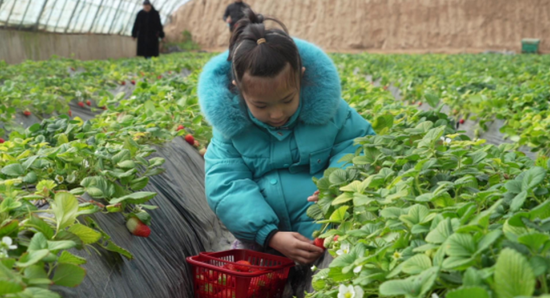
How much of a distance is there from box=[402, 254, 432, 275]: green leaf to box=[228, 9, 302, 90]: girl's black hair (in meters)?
1.40

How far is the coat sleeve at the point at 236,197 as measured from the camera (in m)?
2.74

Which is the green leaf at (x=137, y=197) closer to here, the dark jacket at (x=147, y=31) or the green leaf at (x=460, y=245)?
the green leaf at (x=460, y=245)

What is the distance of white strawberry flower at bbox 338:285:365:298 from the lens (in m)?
1.42

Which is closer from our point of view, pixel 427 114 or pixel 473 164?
pixel 473 164

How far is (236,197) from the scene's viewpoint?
2.79 meters

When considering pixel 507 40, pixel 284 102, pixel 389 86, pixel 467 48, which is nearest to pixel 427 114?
pixel 284 102

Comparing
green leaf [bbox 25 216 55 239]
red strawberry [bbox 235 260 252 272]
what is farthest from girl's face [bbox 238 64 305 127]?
green leaf [bbox 25 216 55 239]

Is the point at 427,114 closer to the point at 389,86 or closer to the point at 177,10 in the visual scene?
the point at 389,86

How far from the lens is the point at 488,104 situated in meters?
4.36

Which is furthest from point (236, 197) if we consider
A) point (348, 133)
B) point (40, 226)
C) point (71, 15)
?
point (71, 15)

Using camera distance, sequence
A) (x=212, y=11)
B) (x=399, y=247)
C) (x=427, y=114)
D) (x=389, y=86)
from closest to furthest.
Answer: (x=399, y=247) → (x=427, y=114) → (x=389, y=86) → (x=212, y=11)

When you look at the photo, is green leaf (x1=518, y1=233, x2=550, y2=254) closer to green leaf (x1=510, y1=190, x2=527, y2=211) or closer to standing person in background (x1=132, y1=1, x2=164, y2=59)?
green leaf (x1=510, y1=190, x2=527, y2=211)

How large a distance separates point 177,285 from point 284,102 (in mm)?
998

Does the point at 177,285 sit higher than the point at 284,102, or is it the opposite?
the point at 284,102
